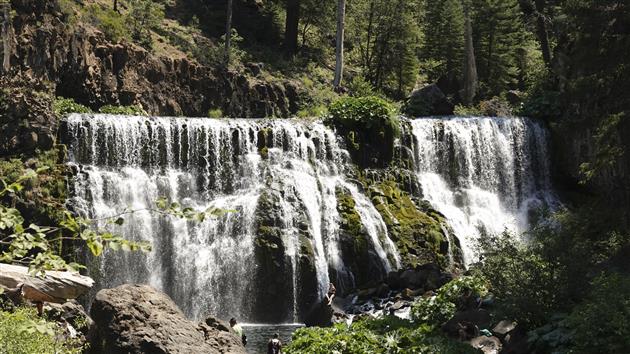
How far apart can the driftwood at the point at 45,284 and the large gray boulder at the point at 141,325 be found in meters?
2.95

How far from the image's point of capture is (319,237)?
23031 millimetres

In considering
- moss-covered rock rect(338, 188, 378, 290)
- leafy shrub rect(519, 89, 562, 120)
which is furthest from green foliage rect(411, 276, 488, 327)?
leafy shrub rect(519, 89, 562, 120)

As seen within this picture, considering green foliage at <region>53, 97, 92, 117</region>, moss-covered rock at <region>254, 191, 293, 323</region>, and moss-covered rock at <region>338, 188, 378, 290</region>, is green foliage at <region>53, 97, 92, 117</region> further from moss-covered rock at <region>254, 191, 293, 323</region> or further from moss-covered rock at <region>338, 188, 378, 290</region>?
moss-covered rock at <region>338, 188, 378, 290</region>

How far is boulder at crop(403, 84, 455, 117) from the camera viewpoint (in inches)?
1282

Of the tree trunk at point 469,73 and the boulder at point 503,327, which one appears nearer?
the boulder at point 503,327

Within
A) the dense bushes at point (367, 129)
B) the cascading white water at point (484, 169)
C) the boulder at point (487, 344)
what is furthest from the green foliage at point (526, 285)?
the dense bushes at point (367, 129)

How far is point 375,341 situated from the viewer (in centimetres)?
1279

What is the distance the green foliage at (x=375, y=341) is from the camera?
12039 mm

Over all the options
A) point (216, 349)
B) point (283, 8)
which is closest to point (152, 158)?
point (216, 349)

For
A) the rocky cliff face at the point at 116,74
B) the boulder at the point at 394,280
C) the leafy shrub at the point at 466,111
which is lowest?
the boulder at the point at 394,280

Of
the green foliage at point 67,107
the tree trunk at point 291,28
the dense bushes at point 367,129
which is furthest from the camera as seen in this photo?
the tree trunk at point 291,28

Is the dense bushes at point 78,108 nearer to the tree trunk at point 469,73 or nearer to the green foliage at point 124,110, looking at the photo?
the green foliage at point 124,110

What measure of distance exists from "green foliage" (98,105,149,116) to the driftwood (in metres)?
12.0

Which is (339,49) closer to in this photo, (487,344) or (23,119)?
(23,119)
